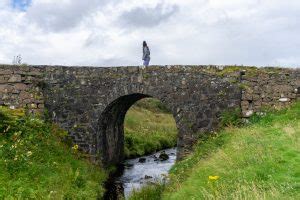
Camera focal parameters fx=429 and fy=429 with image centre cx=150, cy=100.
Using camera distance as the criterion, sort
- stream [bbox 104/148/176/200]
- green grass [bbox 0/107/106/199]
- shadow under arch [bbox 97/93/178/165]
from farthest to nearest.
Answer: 1. shadow under arch [bbox 97/93/178/165]
2. stream [bbox 104/148/176/200]
3. green grass [bbox 0/107/106/199]

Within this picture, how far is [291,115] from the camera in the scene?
1739 centimetres

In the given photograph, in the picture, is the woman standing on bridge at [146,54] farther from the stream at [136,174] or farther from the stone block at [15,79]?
the stone block at [15,79]

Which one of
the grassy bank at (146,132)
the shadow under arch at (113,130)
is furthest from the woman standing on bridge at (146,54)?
the grassy bank at (146,132)

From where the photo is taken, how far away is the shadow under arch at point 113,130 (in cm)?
2136

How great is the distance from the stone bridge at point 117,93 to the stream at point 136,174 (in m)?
1.47

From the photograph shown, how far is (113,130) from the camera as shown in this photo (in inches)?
956

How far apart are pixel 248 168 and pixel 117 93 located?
10.6 metres

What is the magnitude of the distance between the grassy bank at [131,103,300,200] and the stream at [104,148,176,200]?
2.55 meters

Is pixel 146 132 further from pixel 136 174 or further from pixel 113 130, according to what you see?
pixel 136 174

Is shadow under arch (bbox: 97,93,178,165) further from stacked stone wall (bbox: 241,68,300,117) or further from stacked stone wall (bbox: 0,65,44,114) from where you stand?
stacked stone wall (bbox: 241,68,300,117)

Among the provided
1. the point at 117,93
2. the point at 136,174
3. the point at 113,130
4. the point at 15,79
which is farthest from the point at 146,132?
the point at 15,79

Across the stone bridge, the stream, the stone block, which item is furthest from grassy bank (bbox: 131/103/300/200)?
the stone block

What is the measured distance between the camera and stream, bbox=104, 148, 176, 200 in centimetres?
1833

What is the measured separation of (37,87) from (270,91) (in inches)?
432
